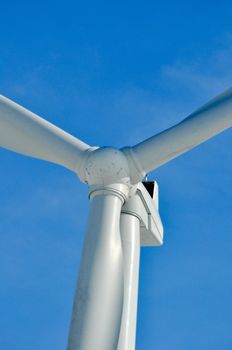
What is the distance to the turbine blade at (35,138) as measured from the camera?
952 centimetres

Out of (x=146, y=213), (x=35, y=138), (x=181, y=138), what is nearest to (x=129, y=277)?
(x=146, y=213)

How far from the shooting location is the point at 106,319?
7.79 metres

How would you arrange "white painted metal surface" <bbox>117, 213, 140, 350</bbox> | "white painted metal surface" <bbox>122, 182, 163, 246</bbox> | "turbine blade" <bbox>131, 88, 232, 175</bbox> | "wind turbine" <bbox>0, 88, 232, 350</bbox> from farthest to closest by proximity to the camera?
"white painted metal surface" <bbox>122, 182, 163, 246</bbox>
"turbine blade" <bbox>131, 88, 232, 175</bbox>
"white painted metal surface" <bbox>117, 213, 140, 350</bbox>
"wind turbine" <bbox>0, 88, 232, 350</bbox>

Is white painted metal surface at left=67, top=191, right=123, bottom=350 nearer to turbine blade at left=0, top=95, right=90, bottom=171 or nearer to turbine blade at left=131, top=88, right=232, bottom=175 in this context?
turbine blade at left=131, top=88, right=232, bottom=175

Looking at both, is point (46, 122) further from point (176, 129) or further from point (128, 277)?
point (128, 277)

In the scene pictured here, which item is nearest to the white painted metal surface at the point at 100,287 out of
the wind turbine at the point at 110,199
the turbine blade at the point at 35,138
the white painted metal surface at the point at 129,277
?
the wind turbine at the point at 110,199

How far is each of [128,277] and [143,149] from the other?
1.97 meters

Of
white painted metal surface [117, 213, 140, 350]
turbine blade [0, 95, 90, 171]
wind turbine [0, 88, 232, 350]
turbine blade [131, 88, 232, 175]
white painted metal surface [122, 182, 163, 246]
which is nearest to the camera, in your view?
wind turbine [0, 88, 232, 350]

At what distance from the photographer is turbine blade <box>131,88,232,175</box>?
9195mm

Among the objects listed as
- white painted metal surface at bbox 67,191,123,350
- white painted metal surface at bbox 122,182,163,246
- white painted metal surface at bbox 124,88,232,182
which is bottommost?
white painted metal surface at bbox 67,191,123,350

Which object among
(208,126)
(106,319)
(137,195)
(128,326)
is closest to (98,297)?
(106,319)

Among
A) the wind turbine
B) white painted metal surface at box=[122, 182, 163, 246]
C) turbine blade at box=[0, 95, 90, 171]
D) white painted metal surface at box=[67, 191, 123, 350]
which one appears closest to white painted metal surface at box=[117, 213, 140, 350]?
the wind turbine

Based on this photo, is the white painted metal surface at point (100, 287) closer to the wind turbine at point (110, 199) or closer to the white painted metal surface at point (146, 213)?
the wind turbine at point (110, 199)

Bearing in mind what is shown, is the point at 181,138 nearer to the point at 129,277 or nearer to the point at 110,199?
A: the point at 110,199
